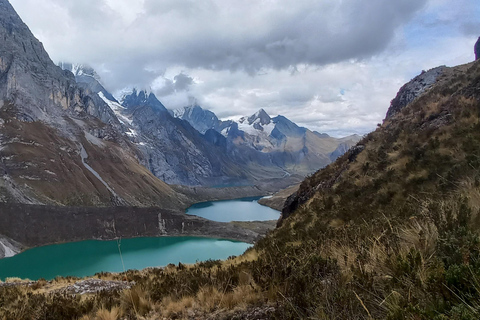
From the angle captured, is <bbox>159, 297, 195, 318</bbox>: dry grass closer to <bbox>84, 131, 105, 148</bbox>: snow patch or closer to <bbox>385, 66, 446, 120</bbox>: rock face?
<bbox>385, 66, 446, 120</bbox>: rock face

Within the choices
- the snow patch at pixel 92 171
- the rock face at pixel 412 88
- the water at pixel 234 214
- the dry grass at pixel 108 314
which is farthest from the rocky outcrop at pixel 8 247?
the rock face at pixel 412 88

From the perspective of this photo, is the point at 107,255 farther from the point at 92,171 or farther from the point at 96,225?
the point at 92,171

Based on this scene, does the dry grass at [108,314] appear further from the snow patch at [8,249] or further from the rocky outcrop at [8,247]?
the snow patch at [8,249]

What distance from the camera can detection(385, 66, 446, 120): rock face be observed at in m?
36.8

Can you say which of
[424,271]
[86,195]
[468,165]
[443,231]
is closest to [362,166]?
[468,165]

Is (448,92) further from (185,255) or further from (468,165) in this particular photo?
(185,255)

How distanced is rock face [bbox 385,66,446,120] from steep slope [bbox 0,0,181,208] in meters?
105

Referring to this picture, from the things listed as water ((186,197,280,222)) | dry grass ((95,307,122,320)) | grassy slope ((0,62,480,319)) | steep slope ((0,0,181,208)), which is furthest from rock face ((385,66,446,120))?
steep slope ((0,0,181,208))

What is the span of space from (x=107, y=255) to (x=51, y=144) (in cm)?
8107

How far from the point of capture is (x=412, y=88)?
126 ft

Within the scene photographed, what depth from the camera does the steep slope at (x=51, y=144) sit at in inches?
4272

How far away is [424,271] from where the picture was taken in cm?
320

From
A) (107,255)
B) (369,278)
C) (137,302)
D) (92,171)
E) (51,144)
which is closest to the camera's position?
(369,278)

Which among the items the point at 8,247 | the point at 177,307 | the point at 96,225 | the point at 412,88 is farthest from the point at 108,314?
the point at 96,225
